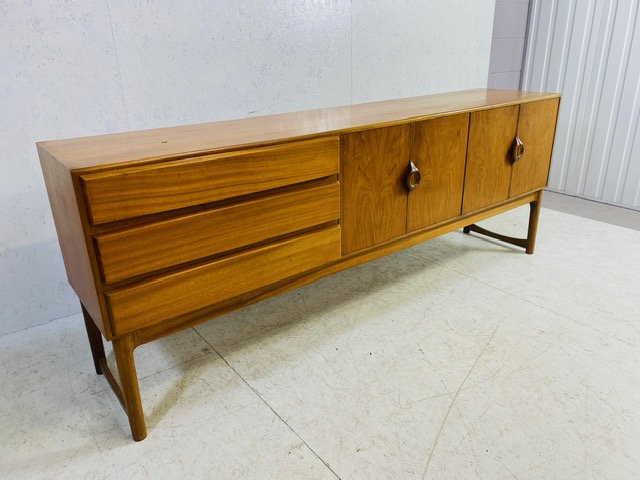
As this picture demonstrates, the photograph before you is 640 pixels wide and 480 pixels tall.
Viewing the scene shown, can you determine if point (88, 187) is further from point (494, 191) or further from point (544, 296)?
point (544, 296)

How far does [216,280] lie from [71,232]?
410mm

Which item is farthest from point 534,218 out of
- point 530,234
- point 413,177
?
point 413,177

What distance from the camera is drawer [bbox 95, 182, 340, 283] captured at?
49.1 inches

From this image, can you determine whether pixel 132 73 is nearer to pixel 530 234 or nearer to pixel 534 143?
pixel 534 143

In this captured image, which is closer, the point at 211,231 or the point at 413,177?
the point at 211,231

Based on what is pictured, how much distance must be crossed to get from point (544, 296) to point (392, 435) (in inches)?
44.6

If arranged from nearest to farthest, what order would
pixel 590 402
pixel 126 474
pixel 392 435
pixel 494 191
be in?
pixel 126 474, pixel 392 435, pixel 590 402, pixel 494 191

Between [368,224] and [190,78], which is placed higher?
[190,78]

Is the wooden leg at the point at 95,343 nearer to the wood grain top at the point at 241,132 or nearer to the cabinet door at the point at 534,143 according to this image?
the wood grain top at the point at 241,132

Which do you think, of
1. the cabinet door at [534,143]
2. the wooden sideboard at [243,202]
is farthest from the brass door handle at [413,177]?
the cabinet door at [534,143]

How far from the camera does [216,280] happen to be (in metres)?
1.44

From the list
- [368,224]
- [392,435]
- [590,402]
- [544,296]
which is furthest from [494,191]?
[392,435]

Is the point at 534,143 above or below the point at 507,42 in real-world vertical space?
below

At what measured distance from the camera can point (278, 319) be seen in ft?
6.80
